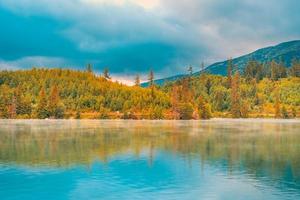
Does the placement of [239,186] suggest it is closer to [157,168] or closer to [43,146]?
[157,168]

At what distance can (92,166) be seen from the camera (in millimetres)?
50625

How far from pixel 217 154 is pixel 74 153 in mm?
20741

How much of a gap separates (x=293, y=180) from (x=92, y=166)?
875 inches

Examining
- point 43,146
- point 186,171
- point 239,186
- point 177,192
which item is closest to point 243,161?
point 186,171

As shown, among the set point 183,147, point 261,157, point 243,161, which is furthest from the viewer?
point 183,147

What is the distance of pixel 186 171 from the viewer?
47.8 m

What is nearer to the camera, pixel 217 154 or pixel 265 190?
pixel 265 190

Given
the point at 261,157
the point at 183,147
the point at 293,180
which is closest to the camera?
the point at 293,180

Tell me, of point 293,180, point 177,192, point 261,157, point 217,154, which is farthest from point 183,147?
point 177,192

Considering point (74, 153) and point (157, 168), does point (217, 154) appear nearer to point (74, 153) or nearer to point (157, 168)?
point (157, 168)

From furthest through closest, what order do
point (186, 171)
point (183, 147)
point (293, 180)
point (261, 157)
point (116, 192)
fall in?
point (183, 147) → point (261, 157) → point (186, 171) → point (293, 180) → point (116, 192)

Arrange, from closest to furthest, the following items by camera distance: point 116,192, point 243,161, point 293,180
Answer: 1. point 116,192
2. point 293,180
3. point 243,161

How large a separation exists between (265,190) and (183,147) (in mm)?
35210

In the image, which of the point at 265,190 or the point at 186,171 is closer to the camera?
the point at 265,190
